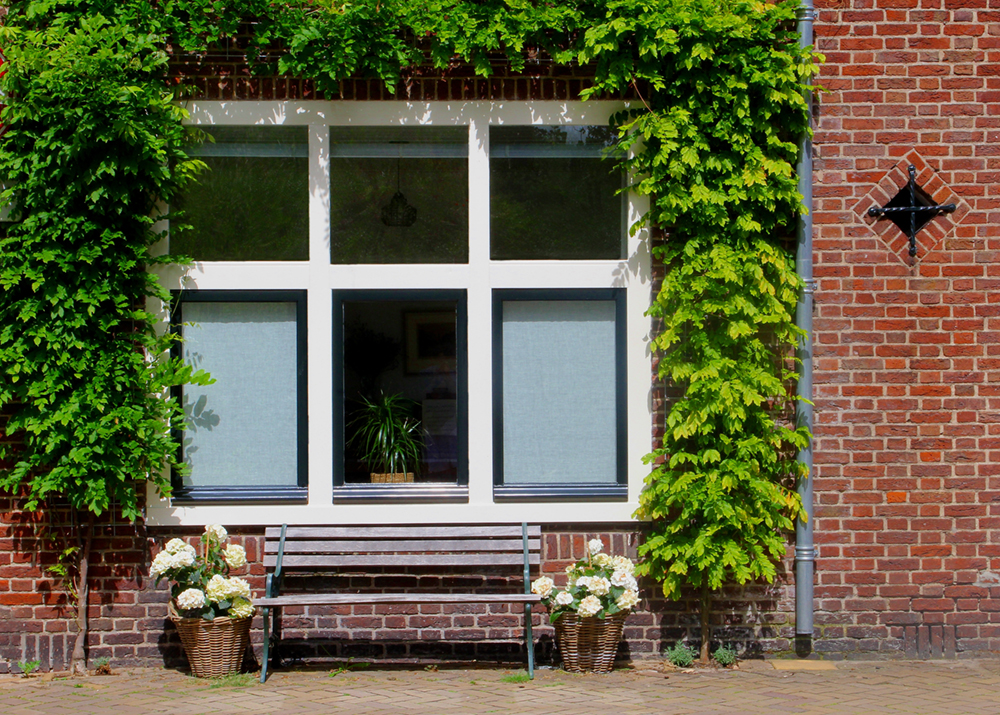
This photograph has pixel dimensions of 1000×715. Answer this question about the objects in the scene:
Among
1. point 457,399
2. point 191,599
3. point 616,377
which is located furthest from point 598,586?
point 191,599

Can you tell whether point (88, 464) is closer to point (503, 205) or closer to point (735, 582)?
point (503, 205)

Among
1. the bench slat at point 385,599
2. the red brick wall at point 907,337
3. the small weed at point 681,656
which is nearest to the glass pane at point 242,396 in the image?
the bench slat at point 385,599

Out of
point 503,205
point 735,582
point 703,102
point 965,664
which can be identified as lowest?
point 965,664

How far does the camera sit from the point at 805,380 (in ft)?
20.4

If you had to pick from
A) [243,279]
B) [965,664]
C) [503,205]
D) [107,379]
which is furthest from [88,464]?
[965,664]

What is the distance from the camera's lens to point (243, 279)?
20.7 ft

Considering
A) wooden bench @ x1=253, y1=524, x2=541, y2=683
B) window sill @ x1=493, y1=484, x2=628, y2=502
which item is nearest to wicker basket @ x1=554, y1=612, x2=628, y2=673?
wooden bench @ x1=253, y1=524, x2=541, y2=683

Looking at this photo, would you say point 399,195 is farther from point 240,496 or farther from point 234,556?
point 234,556

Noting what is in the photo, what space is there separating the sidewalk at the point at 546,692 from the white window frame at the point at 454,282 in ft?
3.08

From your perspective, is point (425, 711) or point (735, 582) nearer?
point (425, 711)

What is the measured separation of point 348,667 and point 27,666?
1856 millimetres

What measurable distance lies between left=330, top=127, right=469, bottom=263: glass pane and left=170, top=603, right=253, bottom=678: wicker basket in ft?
7.28

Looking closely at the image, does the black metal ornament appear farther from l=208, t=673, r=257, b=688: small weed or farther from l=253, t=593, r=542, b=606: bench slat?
l=208, t=673, r=257, b=688: small weed

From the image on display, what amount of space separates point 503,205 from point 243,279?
164 centimetres
